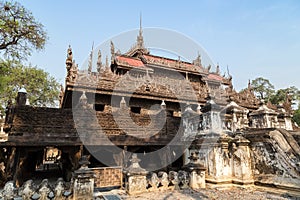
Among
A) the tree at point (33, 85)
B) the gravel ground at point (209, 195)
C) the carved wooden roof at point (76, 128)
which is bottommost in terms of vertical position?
the gravel ground at point (209, 195)

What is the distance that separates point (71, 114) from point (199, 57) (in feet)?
70.1

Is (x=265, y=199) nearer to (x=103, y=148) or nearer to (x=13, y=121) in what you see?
(x=103, y=148)

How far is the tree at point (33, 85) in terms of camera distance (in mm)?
23500

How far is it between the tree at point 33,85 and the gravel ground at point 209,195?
2337 cm

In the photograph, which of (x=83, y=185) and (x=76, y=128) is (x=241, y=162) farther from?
(x=76, y=128)

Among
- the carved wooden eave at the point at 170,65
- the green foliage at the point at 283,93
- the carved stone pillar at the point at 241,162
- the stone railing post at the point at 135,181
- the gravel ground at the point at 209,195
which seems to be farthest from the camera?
the green foliage at the point at 283,93

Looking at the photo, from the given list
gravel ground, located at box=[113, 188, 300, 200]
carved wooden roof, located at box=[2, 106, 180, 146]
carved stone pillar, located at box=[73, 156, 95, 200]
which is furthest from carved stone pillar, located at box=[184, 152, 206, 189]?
carved stone pillar, located at box=[73, 156, 95, 200]

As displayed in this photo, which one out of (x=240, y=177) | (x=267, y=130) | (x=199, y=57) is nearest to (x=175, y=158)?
(x=240, y=177)

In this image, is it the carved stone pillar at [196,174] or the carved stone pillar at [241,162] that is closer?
the carved stone pillar at [241,162]

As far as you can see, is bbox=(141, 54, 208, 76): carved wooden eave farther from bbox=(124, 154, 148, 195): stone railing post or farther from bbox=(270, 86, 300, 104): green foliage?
bbox=(270, 86, 300, 104): green foliage

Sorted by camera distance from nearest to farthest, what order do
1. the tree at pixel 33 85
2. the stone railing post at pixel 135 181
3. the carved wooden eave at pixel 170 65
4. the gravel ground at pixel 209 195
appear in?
the gravel ground at pixel 209 195, the stone railing post at pixel 135 181, the carved wooden eave at pixel 170 65, the tree at pixel 33 85

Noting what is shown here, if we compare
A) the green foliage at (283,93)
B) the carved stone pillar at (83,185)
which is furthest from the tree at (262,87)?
the carved stone pillar at (83,185)

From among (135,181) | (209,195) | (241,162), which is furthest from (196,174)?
(135,181)

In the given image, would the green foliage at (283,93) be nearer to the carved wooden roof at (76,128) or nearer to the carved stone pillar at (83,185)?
the carved wooden roof at (76,128)
